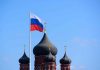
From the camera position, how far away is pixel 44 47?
5816 cm

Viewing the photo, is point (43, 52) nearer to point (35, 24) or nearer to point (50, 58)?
point (50, 58)

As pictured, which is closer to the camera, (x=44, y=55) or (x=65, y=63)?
(x=44, y=55)

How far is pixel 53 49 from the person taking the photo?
193ft

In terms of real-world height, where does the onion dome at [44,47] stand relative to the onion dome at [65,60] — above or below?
above

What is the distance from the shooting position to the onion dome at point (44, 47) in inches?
2291

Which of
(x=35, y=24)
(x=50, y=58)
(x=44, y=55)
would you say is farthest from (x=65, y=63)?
(x=35, y=24)

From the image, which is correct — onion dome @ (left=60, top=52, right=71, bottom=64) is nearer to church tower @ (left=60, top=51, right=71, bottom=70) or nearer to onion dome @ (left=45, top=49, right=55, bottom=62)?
church tower @ (left=60, top=51, right=71, bottom=70)

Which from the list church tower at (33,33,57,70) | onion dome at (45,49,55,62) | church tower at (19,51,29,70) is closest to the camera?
onion dome at (45,49,55,62)

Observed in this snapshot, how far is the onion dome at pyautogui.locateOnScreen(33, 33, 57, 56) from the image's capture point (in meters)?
58.2

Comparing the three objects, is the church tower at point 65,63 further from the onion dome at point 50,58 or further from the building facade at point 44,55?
the onion dome at point 50,58

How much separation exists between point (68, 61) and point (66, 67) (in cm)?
116

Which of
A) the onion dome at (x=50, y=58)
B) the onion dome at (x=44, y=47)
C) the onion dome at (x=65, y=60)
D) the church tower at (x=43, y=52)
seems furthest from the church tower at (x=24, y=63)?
the onion dome at (x=65, y=60)

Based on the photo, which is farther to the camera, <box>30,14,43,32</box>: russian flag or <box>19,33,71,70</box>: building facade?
<box>19,33,71,70</box>: building facade

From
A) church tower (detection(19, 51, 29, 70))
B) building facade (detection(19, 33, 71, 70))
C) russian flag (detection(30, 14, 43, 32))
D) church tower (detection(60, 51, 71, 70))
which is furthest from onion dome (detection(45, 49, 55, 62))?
russian flag (detection(30, 14, 43, 32))
